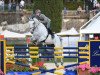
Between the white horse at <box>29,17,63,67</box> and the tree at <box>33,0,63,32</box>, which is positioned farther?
the tree at <box>33,0,63,32</box>

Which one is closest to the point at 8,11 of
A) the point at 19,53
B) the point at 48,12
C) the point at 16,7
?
the point at 16,7

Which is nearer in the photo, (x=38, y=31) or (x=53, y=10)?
(x=38, y=31)

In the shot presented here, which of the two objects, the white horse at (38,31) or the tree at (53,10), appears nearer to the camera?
the white horse at (38,31)

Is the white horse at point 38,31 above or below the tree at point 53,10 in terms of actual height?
above

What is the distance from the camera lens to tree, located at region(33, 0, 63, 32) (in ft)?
145

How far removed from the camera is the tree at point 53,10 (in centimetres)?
4419

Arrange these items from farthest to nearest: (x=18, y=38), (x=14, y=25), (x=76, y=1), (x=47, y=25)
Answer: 1. (x=76, y=1)
2. (x=14, y=25)
3. (x=18, y=38)
4. (x=47, y=25)

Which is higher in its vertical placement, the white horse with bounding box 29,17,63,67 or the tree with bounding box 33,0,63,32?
the white horse with bounding box 29,17,63,67

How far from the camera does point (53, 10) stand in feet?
150

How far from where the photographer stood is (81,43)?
18812 millimetres

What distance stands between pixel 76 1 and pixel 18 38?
53.6 ft

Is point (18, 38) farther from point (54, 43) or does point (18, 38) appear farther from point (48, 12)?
point (54, 43)

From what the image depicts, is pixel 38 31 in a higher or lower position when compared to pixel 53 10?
higher

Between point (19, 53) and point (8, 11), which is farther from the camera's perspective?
point (8, 11)
